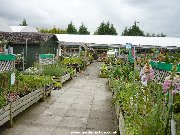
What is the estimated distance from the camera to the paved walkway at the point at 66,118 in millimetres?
7434

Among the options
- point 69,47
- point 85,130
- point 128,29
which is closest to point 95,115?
point 85,130

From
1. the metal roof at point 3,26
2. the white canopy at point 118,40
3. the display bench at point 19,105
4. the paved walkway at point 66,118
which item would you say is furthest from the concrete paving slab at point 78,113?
the white canopy at point 118,40

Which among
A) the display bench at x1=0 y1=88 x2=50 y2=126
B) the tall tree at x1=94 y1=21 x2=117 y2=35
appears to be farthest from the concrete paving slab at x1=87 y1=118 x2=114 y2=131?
the tall tree at x1=94 y1=21 x2=117 y2=35

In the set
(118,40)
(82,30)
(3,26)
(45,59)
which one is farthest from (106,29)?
(45,59)

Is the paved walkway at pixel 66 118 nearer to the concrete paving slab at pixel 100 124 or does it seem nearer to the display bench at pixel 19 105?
the concrete paving slab at pixel 100 124

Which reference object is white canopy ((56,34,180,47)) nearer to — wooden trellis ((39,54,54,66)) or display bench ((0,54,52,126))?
wooden trellis ((39,54,54,66))

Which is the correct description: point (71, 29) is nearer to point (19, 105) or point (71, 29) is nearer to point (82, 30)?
point (82, 30)

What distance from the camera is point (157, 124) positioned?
15.4 feet

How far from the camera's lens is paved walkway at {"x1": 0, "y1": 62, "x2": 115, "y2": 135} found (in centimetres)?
743

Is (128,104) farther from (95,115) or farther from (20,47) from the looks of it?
(20,47)

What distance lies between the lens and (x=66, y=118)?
28.5ft

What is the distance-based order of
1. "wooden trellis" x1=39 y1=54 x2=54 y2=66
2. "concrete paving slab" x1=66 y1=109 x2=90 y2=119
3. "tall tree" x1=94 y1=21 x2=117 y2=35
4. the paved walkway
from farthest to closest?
"tall tree" x1=94 y1=21 x2=117 y2=35
"wooden trellis" x1=39 y1=54 x2=54 y2=66
"concrete paving slab" x1=66 y1=109 x2=90 y2=119
the paved walkway

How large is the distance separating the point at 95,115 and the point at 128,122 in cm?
335

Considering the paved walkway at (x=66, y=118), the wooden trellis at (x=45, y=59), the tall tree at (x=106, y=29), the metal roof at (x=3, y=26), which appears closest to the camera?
the paved walkway at (x=66, y=118)
